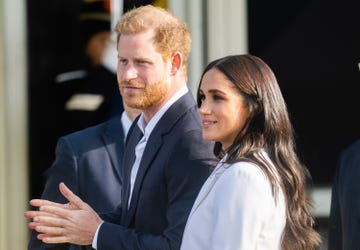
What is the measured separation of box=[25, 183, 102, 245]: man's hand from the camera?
3.43m

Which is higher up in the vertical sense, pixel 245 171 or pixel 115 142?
pixel 245 171

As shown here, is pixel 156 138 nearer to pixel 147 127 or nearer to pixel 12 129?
pixel 147 127

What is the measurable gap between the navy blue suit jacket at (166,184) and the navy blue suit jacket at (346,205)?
21.4 inches

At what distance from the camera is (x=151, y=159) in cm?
347

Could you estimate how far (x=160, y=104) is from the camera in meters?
3.58

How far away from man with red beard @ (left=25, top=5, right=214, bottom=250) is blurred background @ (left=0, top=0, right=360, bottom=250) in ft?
6.26

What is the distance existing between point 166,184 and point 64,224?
337 millimetres

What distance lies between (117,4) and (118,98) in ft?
2.29

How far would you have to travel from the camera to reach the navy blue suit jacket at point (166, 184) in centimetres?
334

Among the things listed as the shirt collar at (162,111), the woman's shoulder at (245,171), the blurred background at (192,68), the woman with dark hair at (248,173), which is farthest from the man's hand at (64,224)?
the blurred background at (192,68)

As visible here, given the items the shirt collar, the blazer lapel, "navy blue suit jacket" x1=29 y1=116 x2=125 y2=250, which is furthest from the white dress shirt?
"navy blue suit jacket" x1=29 y1=116 x2=125 y2=250

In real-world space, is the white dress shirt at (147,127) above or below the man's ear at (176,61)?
below

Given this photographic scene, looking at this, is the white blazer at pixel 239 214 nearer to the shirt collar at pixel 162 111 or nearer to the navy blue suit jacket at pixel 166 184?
the navy blue suit jacket at pixel 166 184

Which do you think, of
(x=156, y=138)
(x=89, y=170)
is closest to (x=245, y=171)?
(x=156, y=138)
